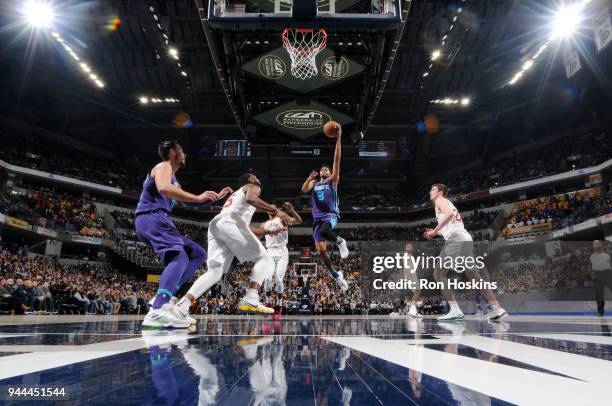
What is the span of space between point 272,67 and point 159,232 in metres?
6.20

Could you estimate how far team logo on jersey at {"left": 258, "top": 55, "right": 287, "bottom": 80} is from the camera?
8.48 metres

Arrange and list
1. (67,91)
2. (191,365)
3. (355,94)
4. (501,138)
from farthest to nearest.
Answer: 1. (501,138)
2. (67,91)
3. (355,94)
4. (191,365)

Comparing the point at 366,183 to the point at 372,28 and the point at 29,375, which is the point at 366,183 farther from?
the point at 29,375

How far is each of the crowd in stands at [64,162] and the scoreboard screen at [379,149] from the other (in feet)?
56.6

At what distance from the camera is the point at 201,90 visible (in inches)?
918

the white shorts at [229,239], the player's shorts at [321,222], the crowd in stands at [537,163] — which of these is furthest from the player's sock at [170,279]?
the crowd in stands at [537,163]

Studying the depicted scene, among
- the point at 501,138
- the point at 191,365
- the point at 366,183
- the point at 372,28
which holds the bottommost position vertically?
the point at 191,365

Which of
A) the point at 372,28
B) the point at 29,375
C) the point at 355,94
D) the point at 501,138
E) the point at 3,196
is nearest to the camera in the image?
the point at 29,375

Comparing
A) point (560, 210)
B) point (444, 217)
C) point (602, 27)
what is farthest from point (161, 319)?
point (560, 210)

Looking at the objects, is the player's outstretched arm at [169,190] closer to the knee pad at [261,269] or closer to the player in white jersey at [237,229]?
the player in white jersey at [237,229]

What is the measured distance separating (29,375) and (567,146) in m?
29.1

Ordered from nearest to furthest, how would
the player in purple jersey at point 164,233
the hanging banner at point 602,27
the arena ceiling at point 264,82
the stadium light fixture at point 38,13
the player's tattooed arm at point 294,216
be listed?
the player in purple jersey at point 164,233, the player's tattooed arm at point 294,216, the hanging banner at point 602,27, the arena ceiling at point 264,82, the stadium light fixture at point 38,13

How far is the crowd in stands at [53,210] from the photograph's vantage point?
2064cm

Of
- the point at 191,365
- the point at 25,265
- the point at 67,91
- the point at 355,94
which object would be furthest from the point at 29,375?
the point at 67,91
